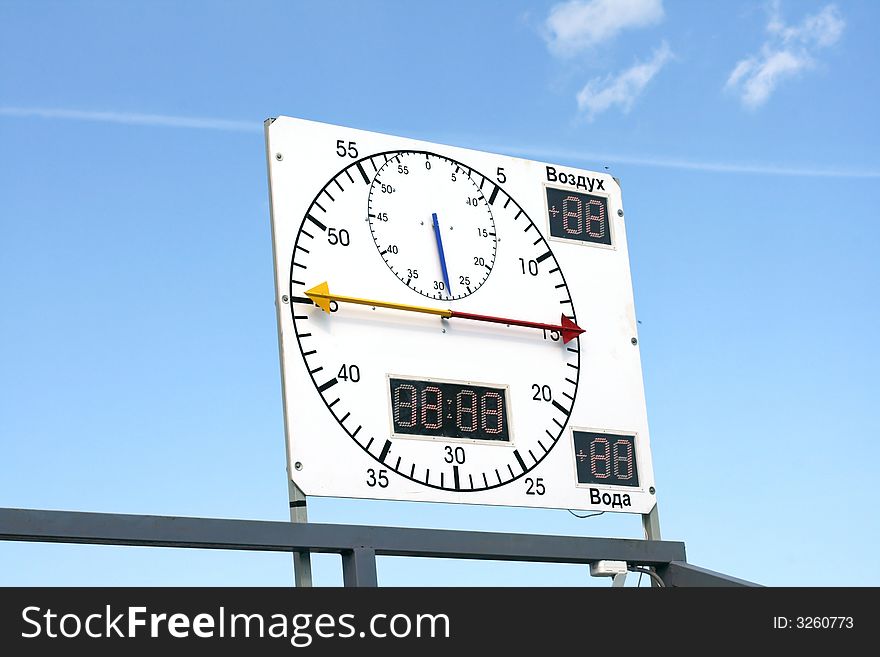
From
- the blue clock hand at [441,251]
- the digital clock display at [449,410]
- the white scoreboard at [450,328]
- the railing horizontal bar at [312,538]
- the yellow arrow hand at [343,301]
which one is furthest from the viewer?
the blue clock hand at [441,251]

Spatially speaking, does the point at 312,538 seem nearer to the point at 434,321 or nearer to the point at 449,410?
the point at 449,410

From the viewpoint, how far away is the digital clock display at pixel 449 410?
1167cm

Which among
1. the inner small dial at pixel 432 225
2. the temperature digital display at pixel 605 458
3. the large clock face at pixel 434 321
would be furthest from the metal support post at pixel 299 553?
the temperature digital display at pixel 605 458

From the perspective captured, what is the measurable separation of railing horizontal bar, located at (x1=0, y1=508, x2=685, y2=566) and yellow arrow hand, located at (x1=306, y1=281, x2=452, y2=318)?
1.59 m

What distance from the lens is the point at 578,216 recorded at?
1326 centimetres

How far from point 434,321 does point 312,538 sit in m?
2.04

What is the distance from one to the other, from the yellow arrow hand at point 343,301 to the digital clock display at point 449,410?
51 cm

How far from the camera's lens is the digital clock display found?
11672 millimetres

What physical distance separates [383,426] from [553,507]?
1.43 m

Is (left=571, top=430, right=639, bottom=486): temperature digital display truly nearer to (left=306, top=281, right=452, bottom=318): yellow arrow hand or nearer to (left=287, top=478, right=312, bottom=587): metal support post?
(left=306, top=281, right=452, bottom=318): yellow arrow hand

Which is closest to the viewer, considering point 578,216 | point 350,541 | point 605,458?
point 350,541

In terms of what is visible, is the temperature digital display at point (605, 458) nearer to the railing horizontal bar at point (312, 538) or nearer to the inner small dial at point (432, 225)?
the railing horizontal bar at point (312, 538)

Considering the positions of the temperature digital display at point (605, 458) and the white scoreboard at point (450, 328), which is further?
the temperature digital display at point (605, 458)

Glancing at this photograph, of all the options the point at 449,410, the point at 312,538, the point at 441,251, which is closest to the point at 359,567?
the point at 312,538
